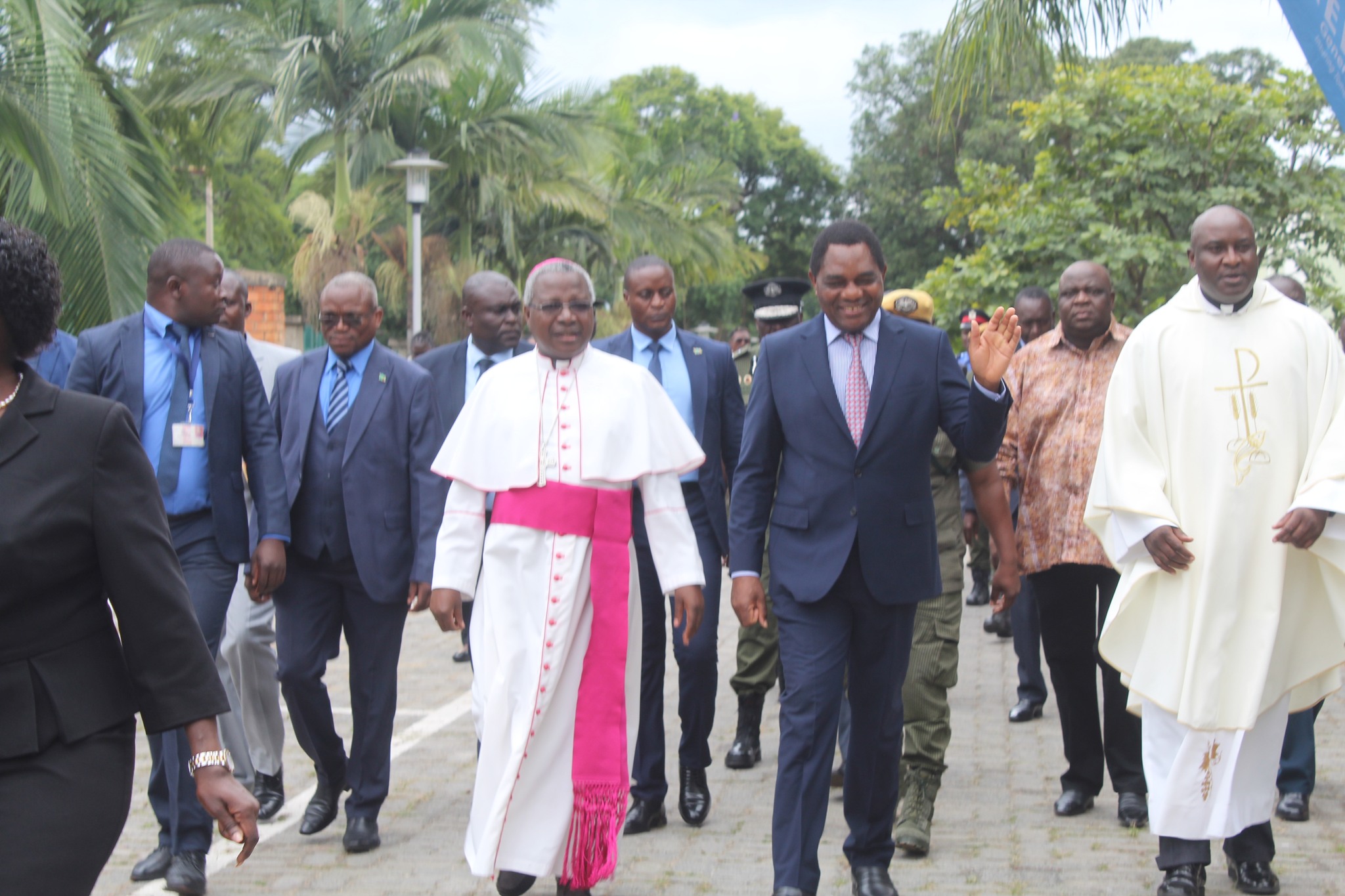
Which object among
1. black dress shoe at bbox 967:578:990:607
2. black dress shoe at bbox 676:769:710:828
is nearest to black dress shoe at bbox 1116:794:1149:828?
black dress shoe at bbox 676:769:710:828

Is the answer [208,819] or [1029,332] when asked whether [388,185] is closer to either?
[1029,332]

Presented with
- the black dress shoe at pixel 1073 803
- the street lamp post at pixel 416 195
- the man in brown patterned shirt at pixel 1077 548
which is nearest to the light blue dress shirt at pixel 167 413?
the man in brown patterned shirt at pixel 1077 548

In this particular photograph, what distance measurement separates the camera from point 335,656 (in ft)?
19.7

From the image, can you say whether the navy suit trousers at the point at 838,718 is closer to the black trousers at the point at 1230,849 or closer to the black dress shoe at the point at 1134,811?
the black trousers at the point at 1230,849

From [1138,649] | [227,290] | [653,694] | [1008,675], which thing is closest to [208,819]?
[653,694]

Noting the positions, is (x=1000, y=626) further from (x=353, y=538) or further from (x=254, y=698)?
(x=353, y=538)

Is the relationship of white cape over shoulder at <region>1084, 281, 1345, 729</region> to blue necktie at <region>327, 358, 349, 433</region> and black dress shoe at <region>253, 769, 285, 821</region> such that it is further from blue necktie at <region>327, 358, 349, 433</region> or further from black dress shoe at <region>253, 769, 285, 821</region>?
black dress shoe at <region>253, 769, 285, 821</region>

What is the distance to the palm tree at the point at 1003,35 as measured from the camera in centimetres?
932

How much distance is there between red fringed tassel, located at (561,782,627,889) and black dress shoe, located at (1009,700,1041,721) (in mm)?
3541

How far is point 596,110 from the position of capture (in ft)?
96.0

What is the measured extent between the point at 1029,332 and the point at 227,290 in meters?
5.14

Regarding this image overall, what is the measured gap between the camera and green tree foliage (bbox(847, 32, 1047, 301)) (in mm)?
45594

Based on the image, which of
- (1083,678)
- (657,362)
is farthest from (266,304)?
(1083,678)

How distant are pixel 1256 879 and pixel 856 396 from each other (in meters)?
2.15
